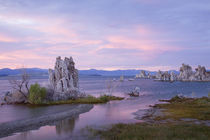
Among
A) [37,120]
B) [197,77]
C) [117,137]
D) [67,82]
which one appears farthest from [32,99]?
[197,77]

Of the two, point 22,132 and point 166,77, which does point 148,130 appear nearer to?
point 22,132

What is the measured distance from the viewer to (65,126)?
24.8 meters

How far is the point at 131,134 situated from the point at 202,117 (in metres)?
14.4

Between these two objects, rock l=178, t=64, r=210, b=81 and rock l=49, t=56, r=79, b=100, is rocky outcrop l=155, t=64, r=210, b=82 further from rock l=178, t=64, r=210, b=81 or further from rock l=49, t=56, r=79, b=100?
rock l=49, t=56, r=79, b=100

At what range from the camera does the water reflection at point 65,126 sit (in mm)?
22562

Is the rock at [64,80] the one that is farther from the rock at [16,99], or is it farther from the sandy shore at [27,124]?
the sandy shore at [27,124]

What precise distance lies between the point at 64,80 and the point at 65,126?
24352mm

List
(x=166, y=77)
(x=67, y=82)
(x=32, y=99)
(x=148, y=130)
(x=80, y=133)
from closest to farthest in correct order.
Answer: (x=148, y=130) → (x=80, y=133) → (x=32, y=99) → (x=67, y=82) → (x=166, y=77)

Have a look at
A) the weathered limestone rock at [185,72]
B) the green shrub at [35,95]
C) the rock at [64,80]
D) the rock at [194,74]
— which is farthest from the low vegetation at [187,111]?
the weathered limestone rock at [185,72]

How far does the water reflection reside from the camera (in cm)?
2256

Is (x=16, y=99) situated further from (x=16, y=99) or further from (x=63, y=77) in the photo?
(x=63, y=77)

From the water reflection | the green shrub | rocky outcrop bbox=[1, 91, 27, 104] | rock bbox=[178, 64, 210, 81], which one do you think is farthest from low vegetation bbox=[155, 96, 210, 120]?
rock bbox=[178, 64, 210, 81]

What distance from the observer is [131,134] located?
→ 62.4 feet

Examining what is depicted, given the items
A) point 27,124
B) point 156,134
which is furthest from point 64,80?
point 156,134
